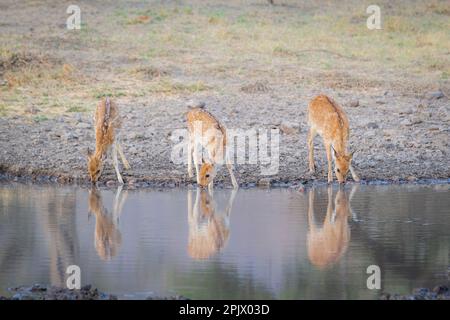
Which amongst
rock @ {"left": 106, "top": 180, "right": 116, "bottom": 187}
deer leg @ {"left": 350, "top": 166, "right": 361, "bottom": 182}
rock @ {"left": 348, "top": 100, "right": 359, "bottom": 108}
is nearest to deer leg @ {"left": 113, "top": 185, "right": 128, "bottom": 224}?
rock @ {"left": 106, "top": 180, "right": 116, "bottom": 187}

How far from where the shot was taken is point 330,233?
11.0 metres

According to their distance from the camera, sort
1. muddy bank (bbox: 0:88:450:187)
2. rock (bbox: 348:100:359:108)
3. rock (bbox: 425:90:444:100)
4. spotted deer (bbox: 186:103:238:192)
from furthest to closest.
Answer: rock (bbox: 425:90:444:100)
rock (bbox: 348:100:359:108)
muddy bank (bbox: 0:88:450:187)
spotted deer (bbox: 186:103:238:192)

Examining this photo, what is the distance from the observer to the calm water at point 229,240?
8828 millimetres

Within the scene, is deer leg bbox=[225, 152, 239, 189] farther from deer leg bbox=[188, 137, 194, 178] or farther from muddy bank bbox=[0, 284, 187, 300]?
muddy bank bbox=[0, 284, 187, 300]

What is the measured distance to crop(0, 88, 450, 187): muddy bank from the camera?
47.3ft

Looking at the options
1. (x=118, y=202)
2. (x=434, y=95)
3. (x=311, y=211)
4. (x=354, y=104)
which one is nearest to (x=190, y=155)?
(x=118, y=202)

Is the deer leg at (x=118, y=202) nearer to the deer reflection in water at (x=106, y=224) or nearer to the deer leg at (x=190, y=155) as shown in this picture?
the deer reflection in water at (x=106, y=224)

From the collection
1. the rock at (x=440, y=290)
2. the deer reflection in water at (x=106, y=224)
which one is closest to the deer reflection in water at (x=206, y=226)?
the deer reflection in water at (x=106, y=224)

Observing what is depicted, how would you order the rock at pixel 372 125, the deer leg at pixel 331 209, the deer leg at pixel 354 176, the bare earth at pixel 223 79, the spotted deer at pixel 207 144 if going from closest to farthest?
the deer leg at pixel 331 209 < the spotted deer at pixel 207 144 < the deer leg at pixel 354 176 < the bare earth at pixel 223 79 < the rock at pixel 372 125

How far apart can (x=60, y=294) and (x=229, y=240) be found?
2798 mm

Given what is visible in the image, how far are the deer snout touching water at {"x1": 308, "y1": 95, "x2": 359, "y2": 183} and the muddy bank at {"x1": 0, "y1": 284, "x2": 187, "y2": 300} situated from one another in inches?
236

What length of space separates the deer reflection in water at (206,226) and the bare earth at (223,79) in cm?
128

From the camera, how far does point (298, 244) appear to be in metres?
10.5

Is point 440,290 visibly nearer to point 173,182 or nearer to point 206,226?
point 206,226
